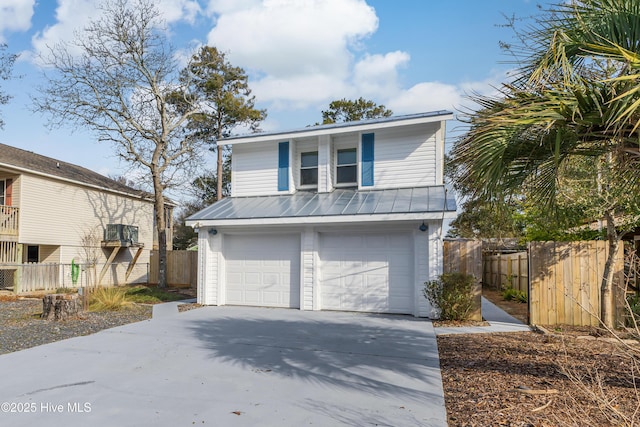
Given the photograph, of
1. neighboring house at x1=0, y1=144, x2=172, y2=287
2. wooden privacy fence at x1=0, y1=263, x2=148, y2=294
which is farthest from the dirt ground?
neighboring house at x1=0, y1=144, x2=172, y2=287

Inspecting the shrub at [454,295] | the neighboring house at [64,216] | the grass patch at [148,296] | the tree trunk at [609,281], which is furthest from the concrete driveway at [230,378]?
the neighboring house at [64,216]

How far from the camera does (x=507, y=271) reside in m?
16.5

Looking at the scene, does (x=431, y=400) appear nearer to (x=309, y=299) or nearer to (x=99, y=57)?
(x=309, y=299)

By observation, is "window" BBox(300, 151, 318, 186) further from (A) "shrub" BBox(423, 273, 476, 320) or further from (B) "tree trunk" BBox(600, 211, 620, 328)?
(B) "tree trunk" BBox(600, 211, 620, 328)

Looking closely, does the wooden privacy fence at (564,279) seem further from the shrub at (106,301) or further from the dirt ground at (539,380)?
the shrub at (106,301)

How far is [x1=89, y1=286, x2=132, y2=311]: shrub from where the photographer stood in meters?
11.0

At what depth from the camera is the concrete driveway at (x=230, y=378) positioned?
13.9 feet

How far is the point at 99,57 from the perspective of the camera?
18.0 metres

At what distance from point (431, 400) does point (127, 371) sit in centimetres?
421

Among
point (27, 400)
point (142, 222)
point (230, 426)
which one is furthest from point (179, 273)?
point (230, 426)

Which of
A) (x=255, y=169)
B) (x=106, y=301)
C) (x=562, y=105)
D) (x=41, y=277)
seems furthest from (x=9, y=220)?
(x=562, y=105)

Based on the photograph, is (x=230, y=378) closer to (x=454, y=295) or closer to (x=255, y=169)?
(x=454, y=295)

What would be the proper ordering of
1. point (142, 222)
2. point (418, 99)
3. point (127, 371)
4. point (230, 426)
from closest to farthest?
point (230, 426) < point (127, 371) < point (418, 99) < point (142, 222)

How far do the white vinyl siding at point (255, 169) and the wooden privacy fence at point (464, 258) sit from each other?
234 inches
